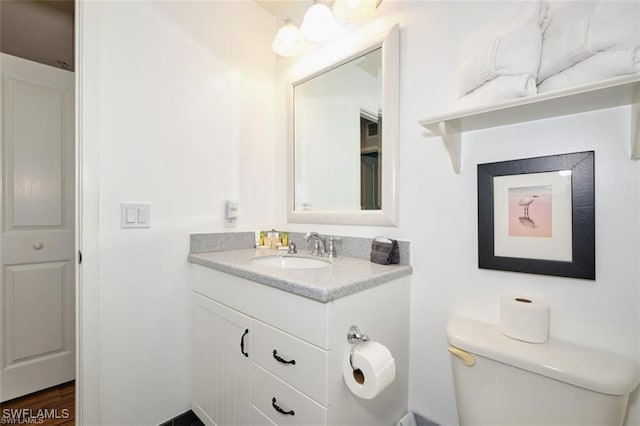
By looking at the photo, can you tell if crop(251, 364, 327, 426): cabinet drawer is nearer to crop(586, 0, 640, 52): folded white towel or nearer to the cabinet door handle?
the cabinet door handle

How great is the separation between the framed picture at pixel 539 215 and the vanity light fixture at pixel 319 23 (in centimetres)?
100

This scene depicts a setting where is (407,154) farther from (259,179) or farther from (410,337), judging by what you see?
(259,179)

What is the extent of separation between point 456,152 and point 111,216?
1.41 meters

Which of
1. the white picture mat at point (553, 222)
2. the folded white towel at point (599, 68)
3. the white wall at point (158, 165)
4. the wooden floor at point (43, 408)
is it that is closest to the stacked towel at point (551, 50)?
the folded white towel at point (599, 68)

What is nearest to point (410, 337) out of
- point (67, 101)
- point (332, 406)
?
point (332, 406)

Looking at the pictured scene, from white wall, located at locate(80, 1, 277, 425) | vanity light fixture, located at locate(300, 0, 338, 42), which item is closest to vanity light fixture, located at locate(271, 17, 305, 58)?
vanity light fixture, located at locate(300, 0, 338, 42)

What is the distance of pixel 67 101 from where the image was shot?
1.71 m

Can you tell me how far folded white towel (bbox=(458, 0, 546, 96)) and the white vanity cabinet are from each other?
778mm

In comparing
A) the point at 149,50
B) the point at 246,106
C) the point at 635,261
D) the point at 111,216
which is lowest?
the point at 635,261

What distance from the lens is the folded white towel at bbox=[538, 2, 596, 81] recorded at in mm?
749

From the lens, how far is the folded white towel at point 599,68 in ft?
2.25

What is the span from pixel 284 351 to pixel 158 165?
3.27 feet

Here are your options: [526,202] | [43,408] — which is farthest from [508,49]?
[43,408]

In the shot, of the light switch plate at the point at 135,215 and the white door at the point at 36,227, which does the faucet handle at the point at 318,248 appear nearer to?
the light switch plate at the point at 135,215
